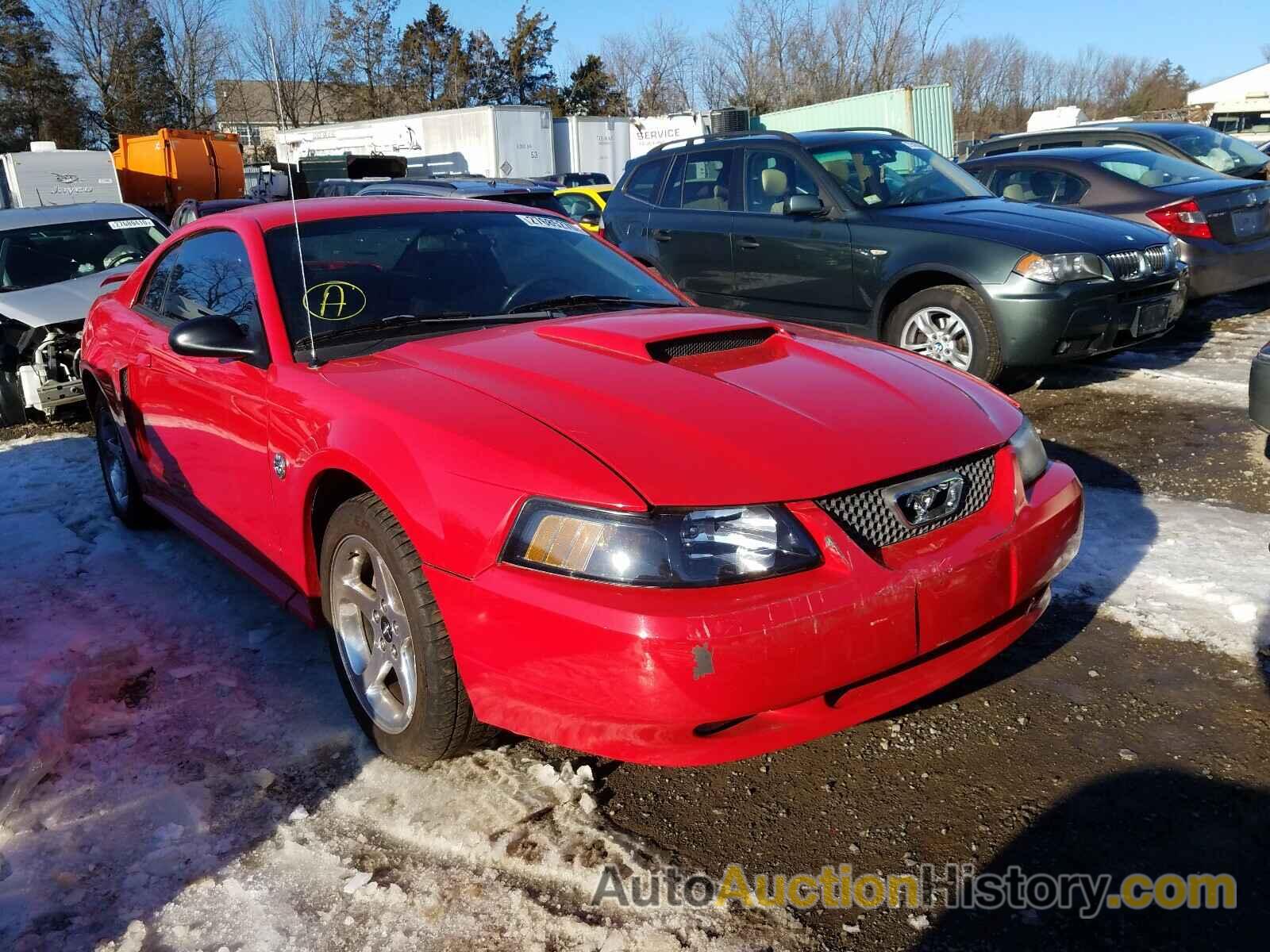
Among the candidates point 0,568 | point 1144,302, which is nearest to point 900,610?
point 0,568

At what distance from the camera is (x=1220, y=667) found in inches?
115

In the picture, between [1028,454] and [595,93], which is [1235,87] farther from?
[1028,454]

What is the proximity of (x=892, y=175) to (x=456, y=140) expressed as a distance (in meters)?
23.8

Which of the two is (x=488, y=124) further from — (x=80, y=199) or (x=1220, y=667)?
(x=1220, y=667)

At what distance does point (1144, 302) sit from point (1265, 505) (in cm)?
212

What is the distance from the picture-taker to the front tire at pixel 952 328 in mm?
5770

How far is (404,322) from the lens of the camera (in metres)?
3.09

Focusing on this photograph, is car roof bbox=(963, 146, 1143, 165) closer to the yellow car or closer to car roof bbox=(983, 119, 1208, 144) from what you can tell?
car roof bbox=(983, 119, 1208, 144)

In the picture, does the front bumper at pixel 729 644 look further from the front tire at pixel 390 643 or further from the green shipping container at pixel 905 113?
the green shipping container at pixel 905 113

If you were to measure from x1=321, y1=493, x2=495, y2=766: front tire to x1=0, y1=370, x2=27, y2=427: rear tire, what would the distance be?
5.12m

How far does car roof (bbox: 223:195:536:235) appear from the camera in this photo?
3.35m

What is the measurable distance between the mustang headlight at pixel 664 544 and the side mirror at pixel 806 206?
187 inches

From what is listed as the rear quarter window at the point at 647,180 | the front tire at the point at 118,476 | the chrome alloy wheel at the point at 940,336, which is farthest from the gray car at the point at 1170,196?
the front tire at the point at 118,476

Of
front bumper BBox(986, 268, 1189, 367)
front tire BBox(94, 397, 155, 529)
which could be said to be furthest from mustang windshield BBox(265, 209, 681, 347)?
front bumper BBox(986, 268, 1189, 367)
